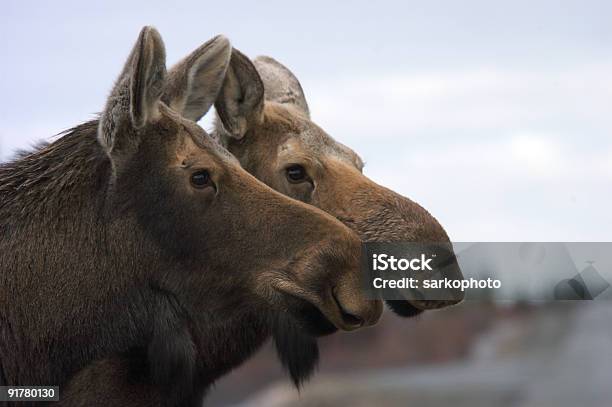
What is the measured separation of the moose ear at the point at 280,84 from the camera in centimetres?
1238

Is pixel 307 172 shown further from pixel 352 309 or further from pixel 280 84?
pixel 352 309

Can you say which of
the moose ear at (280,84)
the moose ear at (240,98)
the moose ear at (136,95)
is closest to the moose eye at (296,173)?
the moose ear at (240,98)

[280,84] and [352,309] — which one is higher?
[280,84]

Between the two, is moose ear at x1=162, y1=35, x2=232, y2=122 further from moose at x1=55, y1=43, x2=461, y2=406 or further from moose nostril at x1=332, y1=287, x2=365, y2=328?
moose nostril at x1=332, y1=287, x2=365, y2=328

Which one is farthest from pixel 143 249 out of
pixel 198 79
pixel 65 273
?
pixel 198 79

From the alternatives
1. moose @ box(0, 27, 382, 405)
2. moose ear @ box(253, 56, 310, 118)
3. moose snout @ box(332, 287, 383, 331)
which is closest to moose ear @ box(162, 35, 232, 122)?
moose @ box(0, 27, 382, 405)

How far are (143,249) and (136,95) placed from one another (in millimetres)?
1060

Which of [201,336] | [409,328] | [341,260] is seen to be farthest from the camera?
[409,328]

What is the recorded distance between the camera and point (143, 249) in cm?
926

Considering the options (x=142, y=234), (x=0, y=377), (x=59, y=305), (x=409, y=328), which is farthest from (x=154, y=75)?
(x=409, y=328)

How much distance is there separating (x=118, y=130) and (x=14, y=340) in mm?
1575

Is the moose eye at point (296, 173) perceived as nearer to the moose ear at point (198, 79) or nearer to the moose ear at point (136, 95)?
the moose ear at point (198, 79)

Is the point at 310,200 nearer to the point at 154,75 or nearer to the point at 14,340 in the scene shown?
the point at 154,75

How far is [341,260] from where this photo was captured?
346 inches
